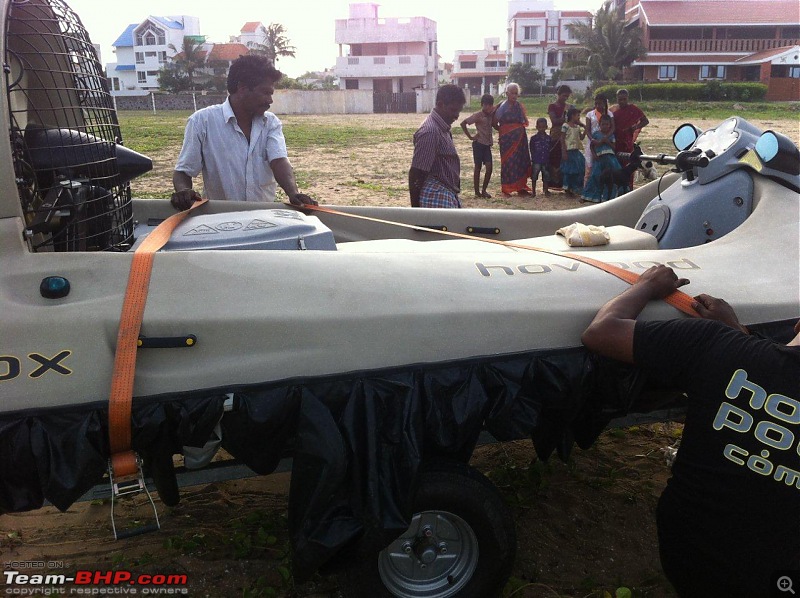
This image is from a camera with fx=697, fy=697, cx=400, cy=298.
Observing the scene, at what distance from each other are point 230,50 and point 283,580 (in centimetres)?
6158

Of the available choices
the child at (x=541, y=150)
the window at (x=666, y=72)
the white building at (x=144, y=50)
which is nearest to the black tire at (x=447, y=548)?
the child at (x=541, y=150)

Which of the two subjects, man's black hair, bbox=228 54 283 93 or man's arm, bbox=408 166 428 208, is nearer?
man's black hair, bbox=228 54 283 93

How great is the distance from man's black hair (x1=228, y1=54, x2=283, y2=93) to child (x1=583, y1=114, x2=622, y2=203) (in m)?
6.83

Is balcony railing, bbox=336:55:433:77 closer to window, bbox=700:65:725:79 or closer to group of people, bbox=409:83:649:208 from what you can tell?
window, bbox=700:65:725:79

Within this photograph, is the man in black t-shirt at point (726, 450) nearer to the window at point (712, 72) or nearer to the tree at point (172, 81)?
the window at point (712, 72)

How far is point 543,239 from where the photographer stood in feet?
11.5

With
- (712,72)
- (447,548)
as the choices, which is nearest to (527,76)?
(712,72)

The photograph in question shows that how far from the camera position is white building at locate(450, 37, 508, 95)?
65.2 meters

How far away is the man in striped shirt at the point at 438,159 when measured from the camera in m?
5.11

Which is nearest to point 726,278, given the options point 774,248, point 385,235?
point 774,248

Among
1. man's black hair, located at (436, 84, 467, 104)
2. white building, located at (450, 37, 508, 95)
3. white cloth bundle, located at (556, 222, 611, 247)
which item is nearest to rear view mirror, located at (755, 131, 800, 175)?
white cloth bundle, located at (556, 222, 611, 247)

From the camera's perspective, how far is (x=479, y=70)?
2721 inches

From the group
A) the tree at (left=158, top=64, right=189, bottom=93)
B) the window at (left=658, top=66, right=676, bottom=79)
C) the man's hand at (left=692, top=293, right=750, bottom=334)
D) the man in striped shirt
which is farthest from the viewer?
the tree at (left=158, top=64, right=189, bottom=93)

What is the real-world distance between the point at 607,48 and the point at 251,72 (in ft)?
149
